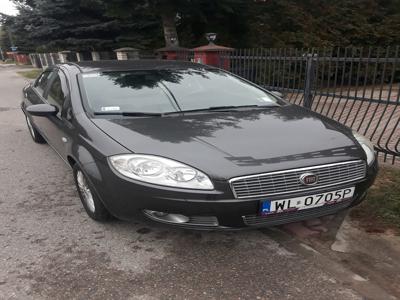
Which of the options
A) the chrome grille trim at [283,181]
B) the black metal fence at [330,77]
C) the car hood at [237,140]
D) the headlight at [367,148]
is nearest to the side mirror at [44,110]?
the car hood at [237,140]

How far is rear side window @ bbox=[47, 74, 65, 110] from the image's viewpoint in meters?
3.86

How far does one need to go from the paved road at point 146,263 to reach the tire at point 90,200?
3.8 inches

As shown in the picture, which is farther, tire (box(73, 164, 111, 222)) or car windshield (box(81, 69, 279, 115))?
car windshield (box(81, 69, 279, 115))

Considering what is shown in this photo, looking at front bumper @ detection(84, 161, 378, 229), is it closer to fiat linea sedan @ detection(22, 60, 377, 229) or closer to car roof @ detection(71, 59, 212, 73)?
fiat linea sedan @ detection(22, 60, 377, 229)

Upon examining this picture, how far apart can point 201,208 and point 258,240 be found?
76 cm

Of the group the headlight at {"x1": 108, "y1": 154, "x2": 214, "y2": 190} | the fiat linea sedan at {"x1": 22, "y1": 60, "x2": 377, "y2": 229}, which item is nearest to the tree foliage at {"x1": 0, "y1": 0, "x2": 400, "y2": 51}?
the fiat linea sedan at {"x1": 22, "y1": 60, "x2": 377, "y2": 229}

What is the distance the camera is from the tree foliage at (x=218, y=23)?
530 inches

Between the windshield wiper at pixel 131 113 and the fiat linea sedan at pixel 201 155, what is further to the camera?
the windshield wiper at pixel 131 113

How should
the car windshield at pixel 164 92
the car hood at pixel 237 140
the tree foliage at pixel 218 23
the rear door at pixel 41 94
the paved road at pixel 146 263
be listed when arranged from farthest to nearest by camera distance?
the tree foliage at pixel 218 23 → the rear door at pixel 41 94 → the car windshield at pixel 164 92 → the car hood at pixel 237 140 → the paved road at pixel 146 263

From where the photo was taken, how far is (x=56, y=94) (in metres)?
4.12

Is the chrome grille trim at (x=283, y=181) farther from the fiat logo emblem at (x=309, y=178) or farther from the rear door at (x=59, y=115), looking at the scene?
the rear door at (x=59, y=115)

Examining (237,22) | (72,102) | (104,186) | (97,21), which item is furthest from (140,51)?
(104,186)

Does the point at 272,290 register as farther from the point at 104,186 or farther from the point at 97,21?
the point at 97,21

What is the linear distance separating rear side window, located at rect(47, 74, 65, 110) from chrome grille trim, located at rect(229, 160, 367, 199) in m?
2.15
